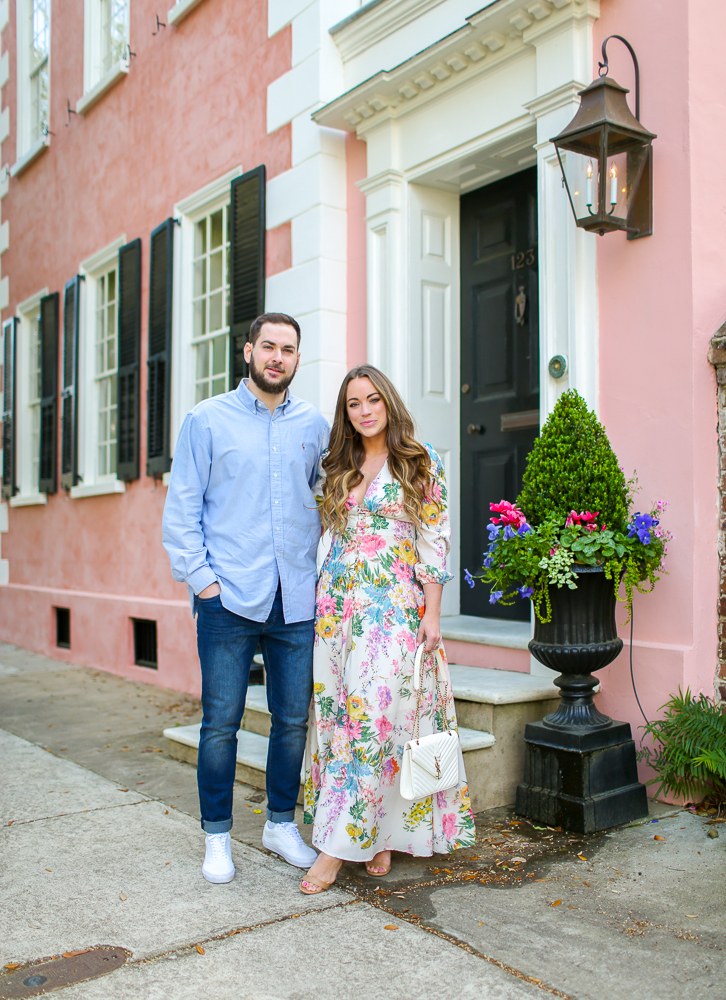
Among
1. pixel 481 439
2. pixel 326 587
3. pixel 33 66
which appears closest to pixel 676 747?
pixel 326 587

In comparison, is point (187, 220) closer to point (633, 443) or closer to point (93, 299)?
point (93, 299)

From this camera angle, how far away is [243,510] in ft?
10.4

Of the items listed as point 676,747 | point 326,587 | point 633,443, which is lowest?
point 676,747

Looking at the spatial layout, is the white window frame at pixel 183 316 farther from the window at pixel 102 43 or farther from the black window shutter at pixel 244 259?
the window at pixel 102 43

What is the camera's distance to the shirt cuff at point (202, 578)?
10.1 feet

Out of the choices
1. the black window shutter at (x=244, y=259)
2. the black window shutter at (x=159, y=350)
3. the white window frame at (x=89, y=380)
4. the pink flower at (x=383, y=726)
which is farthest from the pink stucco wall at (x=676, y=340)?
the white window frame at (x=89, y=380)

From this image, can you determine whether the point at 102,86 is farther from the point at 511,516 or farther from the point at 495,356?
the point at 511,516

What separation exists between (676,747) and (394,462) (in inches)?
65.5

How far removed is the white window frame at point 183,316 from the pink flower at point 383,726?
446 cm

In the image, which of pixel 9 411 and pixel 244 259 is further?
pixel 9 411

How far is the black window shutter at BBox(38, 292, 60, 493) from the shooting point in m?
9.22

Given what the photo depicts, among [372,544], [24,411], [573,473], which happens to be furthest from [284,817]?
[24,411]

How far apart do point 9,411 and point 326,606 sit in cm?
838

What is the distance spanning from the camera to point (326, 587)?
10.5ft
